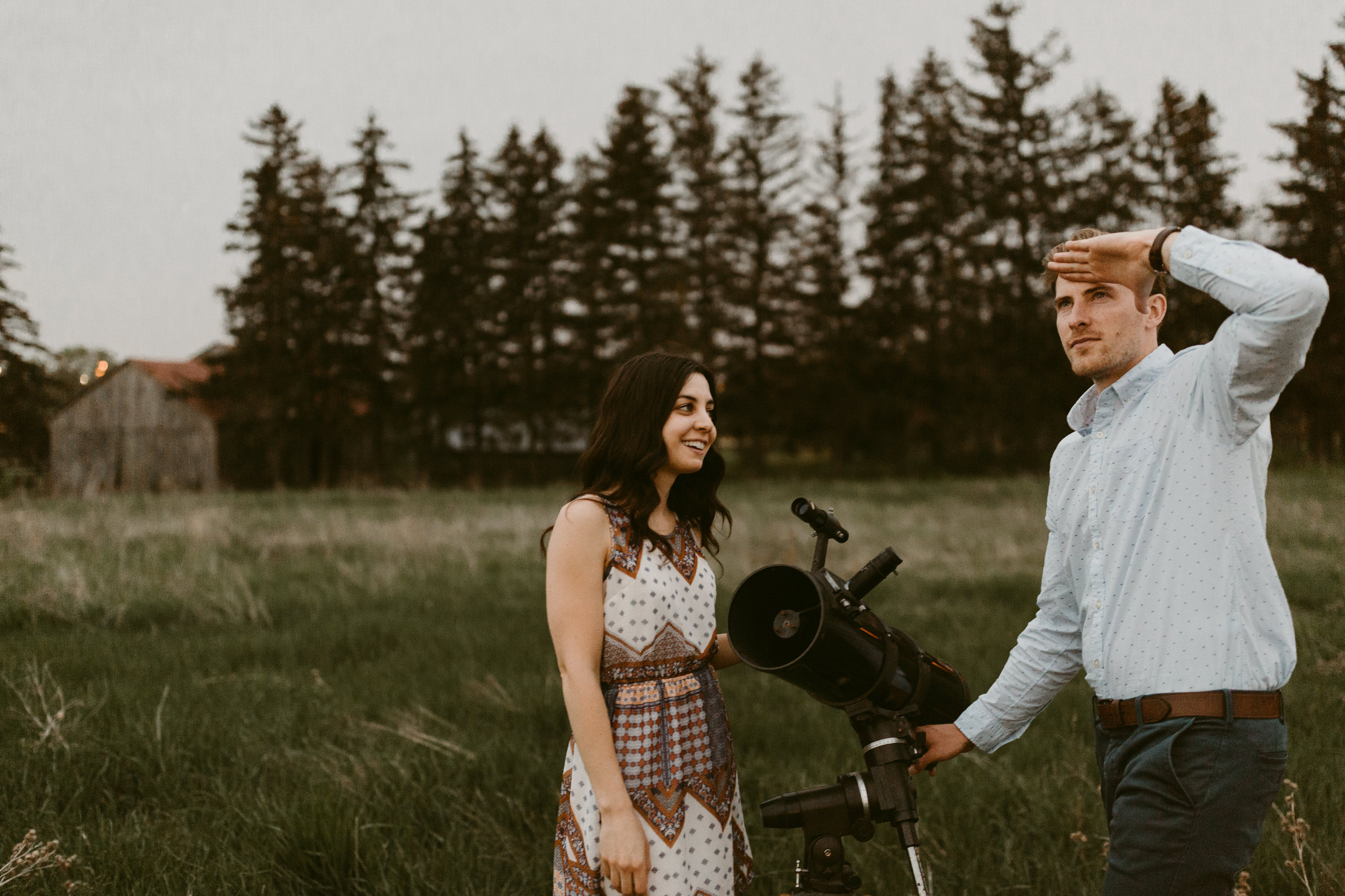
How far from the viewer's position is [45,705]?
4352mm

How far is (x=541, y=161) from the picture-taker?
122 ft

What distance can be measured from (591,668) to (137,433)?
1477 inches

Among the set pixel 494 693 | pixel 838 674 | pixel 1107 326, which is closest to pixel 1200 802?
pixel 838 674

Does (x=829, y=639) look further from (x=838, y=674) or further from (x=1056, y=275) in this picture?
(x=1056, y=275)

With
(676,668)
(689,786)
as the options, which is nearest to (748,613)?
(676,668)

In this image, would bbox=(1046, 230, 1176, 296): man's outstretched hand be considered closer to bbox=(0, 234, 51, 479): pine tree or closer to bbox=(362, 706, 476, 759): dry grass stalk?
bbox=(362, 706, 476, 759): dry grass stalk

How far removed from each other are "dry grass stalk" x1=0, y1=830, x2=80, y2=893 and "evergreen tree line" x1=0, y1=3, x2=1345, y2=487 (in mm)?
30656

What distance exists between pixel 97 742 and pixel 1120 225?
111 feet

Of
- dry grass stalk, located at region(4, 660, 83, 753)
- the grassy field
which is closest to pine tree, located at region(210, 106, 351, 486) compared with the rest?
the grassy field

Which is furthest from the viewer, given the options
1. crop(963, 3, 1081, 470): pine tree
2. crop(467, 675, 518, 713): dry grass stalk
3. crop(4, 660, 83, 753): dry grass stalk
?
crop(963, 3, 1081, 470): pine tree

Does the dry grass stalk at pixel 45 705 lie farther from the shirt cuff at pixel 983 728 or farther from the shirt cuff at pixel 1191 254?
the shirt cuff at pixel 1191 254

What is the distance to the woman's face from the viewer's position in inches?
89.4

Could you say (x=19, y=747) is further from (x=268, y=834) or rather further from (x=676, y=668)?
(x=676, y=668)

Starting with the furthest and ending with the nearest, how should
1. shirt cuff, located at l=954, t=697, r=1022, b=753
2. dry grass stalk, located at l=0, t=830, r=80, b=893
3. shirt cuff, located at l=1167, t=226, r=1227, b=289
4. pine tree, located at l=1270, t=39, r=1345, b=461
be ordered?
pine tree, located at l=1270, t=39, r=1345, b=461
dry grass stalk, located at l=0, t=830, r=80, b=893
shirt cuff, located at l=954, t=697, r=1022, b=753
shirt cuff, located at l=1167, t=226, r=1227, b=289
